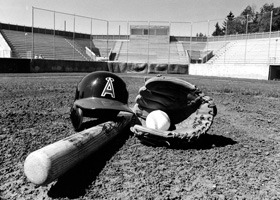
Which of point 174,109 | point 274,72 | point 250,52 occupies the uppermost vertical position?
point 250,52

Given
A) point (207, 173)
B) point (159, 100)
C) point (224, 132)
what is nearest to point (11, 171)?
point (207, 173)

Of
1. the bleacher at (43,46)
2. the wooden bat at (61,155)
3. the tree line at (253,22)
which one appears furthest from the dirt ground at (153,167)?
the bleacher at (43,46)

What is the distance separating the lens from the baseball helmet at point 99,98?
9.93 feet

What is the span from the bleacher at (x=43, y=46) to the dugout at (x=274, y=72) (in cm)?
1696

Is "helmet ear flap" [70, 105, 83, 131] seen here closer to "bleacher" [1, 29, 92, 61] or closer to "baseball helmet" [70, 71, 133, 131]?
"baseball helmet" [70, 71, 133, 131]

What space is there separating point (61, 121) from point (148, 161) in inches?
69.5

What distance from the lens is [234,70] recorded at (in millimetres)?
20156

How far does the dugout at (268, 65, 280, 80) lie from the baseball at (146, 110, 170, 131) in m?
16.9

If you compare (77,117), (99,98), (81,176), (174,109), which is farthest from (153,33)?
(81,176)

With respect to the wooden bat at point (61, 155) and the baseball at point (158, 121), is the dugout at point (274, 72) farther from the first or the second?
the wooden bat at point (61, 155)

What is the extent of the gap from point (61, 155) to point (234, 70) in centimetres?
2001

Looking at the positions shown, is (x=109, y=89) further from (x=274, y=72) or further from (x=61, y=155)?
(x=274, y=72)

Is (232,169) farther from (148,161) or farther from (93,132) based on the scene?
(93,132)

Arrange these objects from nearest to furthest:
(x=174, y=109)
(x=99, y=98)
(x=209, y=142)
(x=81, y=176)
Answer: (x=81, y=176), (x=209, y=142), (x=99, y=98), (x=174, y=109)
